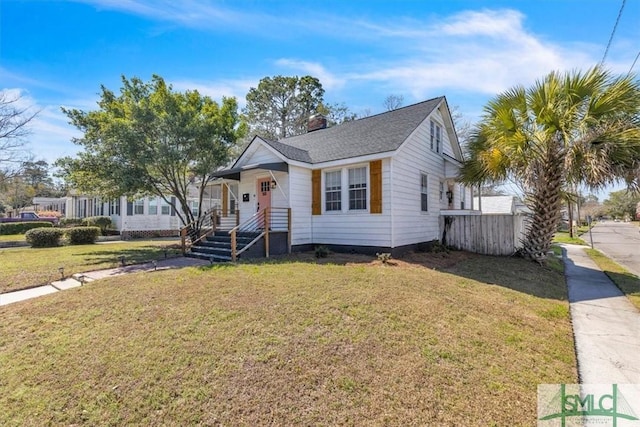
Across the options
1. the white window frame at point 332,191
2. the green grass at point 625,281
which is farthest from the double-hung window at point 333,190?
the green grass at point 625,281

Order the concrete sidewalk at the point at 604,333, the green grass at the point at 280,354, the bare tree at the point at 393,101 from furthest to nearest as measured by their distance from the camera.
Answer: the bare tree at the point at 393,101 < the concrete sidewalk at the point at 604,333 < the green grass at the point at 280,354

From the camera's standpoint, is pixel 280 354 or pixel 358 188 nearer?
pixel 280 354

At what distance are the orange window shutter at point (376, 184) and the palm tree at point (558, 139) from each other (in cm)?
382

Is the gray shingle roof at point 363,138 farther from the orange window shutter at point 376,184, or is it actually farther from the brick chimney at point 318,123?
the brick chimney at point 318,123

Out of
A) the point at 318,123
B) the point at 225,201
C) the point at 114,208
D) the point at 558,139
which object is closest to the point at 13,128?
the point at 114,208

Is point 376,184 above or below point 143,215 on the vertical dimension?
above

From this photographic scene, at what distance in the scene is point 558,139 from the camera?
9609 millimetres

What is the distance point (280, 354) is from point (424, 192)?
10572 millimetres

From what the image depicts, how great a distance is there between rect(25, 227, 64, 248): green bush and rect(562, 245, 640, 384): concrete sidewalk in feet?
69.0

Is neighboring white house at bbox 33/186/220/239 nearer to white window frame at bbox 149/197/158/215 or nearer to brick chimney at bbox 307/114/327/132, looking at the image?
white window frame at bbox 149/197/158/215

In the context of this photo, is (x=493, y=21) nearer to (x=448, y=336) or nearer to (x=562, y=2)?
(x=562, y=2)

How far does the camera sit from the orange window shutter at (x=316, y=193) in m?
11.7

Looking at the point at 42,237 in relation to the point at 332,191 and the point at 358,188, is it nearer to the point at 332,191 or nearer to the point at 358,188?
the point at 332,191

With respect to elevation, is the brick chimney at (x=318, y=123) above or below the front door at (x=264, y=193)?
above
